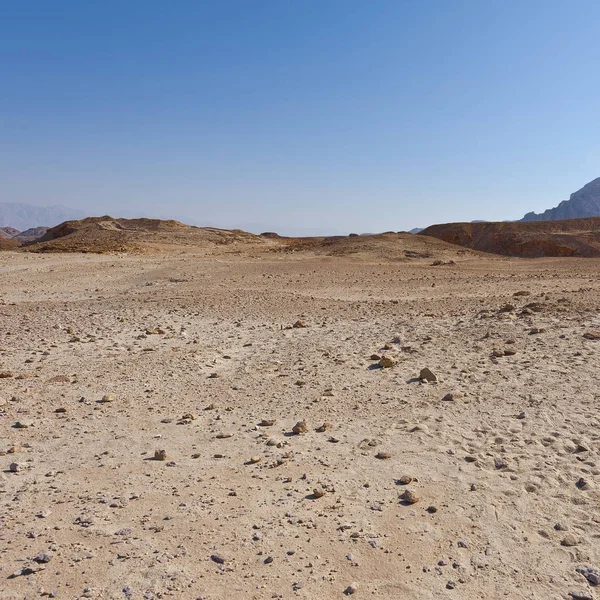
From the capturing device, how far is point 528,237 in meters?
32.6

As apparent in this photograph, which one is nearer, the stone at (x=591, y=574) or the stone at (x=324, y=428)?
the stone at (x=591, y=574)

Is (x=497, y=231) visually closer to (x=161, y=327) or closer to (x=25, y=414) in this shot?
(x=161, y=327)

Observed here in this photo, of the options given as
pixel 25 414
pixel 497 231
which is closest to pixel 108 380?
Result: pixel 25 414

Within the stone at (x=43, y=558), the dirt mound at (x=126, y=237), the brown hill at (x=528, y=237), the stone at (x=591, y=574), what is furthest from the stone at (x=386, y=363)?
the brown hill at (x=528, y=237)

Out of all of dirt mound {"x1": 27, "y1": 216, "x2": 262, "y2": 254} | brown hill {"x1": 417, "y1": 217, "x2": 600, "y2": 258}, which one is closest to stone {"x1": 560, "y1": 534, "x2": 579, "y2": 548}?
dirt mound {"x1": 27, "y1": 216, "x2": 262, "y2": 254}

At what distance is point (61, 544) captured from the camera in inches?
144

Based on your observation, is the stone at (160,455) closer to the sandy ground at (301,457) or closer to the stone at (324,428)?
the sandy ground at (301,457)

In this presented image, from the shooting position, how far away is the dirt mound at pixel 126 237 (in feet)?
93.1

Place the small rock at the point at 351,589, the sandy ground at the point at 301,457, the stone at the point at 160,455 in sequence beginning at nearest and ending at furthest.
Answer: the small rock at the point at 351,589 < the sandy ground at the point at 301,457 < the stone at the point at 160,455

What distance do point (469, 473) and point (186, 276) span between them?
554 inches

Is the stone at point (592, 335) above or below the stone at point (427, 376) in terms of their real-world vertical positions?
above

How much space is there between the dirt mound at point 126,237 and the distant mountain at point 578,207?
10421 centimetres

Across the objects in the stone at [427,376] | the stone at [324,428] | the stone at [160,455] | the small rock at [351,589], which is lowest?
the small rock at [351,589]

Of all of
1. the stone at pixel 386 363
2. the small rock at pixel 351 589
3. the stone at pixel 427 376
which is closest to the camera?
the small rock at pixel 351 589
